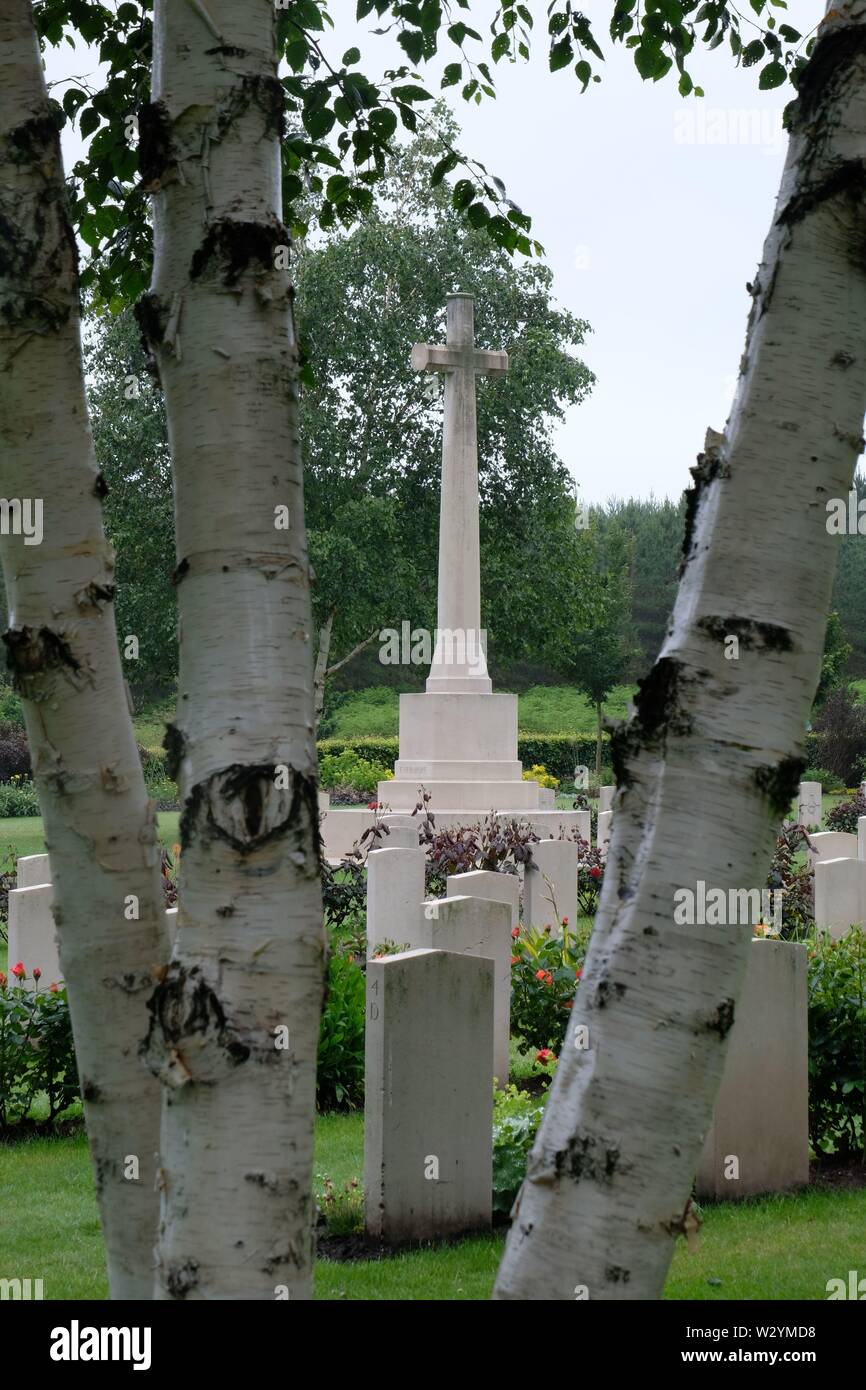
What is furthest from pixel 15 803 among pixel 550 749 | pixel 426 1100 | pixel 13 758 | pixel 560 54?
pixel 560 54

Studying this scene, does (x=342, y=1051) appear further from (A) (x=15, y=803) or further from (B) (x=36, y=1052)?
(A) (x=15, y=803)

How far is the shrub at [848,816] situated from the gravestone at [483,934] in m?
13.2

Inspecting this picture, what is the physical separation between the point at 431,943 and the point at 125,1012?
4.90 meters

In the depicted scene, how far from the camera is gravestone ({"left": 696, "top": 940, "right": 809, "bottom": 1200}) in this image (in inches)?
206

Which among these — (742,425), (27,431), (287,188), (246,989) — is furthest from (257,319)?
(287,188)

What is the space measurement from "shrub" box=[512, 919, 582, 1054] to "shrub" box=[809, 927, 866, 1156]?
126cm

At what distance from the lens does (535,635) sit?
25.2 meters

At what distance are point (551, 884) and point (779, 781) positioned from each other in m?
8.27

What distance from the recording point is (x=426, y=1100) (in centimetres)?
471

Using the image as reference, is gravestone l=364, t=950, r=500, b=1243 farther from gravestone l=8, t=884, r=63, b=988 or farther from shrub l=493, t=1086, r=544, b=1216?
gravestone l=8, t=884, r=63, b=988

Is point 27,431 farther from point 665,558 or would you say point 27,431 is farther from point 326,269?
point 665,558

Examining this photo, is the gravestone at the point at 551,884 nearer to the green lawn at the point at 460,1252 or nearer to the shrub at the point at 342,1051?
the shrub at the point at 342,1051

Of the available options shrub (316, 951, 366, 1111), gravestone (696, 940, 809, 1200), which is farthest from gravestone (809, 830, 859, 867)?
gravestone (696, 940, 809, 1200)

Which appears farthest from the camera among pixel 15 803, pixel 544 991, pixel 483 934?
pixel 15 803
